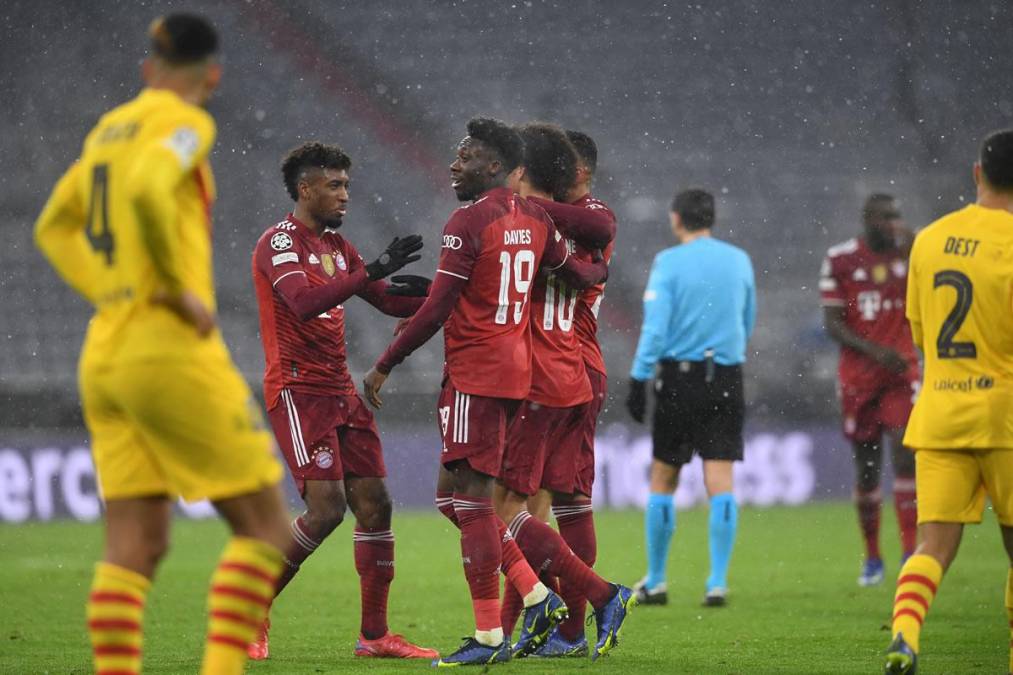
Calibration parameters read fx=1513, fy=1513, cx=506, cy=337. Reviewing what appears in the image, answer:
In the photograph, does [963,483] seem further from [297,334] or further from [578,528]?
[297,334]

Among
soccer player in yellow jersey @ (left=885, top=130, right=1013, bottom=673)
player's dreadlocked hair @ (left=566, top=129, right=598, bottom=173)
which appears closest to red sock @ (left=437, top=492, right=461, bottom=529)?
player's dreadlocked hair @ (left=566, top=129, right=598, bottom=173)

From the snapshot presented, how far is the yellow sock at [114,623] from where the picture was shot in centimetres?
392

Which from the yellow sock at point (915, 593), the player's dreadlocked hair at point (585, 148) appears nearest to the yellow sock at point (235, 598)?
the yellow sock at point (915, 593)

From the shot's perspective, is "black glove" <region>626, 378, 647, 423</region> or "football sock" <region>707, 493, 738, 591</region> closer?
"black glove" <region>626, 378, 647, 423</region>

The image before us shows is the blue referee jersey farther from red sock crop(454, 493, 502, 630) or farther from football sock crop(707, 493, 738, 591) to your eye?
red sock crop(454, 493, 502, 630)

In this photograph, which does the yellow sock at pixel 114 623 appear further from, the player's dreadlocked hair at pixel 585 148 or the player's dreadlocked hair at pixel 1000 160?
the player's dreadlocked hair at pixel 585 148

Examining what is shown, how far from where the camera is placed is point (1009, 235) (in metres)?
5.07

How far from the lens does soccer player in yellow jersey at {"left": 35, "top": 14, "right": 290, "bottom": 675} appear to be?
377 centimetres

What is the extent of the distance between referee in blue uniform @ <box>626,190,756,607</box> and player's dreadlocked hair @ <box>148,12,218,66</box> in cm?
499

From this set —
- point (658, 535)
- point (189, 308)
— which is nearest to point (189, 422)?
point (189, 308)

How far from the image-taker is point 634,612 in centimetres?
812

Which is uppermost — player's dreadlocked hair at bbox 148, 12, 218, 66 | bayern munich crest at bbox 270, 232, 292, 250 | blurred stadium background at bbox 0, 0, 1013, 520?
blurred stadium background at bbox 0, 0, 1013, 520

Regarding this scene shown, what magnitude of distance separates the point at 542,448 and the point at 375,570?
0.92 metres

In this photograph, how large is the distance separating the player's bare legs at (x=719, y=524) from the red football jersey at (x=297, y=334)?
2.87 meters
